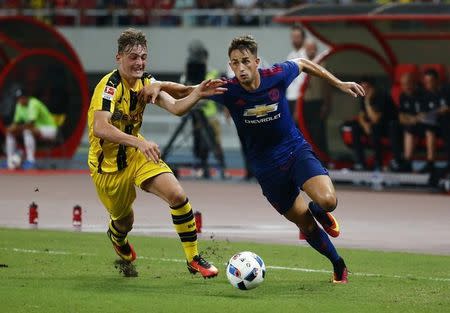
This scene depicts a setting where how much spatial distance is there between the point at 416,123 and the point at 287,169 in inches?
472

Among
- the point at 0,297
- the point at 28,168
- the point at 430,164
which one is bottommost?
the point at 28,168

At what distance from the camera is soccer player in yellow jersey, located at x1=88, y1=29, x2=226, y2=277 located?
12.4m

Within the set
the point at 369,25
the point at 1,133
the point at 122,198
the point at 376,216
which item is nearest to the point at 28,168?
the point at 1,133

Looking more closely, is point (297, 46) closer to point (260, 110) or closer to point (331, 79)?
point (331, 79)

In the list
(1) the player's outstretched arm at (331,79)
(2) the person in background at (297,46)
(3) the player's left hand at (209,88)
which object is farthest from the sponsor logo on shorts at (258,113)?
(2) the person in background at (297,46)

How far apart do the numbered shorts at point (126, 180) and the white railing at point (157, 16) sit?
24.5 m

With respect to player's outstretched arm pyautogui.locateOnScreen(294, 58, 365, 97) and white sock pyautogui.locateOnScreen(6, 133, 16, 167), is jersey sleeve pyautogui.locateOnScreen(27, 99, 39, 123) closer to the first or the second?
white sock pyautogui.locateOnScreen(6, 133, 16, 167)

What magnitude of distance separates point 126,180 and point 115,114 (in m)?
0.62

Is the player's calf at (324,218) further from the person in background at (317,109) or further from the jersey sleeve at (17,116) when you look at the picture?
the jersey sleeve at (17,116)

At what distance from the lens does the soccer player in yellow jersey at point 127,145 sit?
12398mm

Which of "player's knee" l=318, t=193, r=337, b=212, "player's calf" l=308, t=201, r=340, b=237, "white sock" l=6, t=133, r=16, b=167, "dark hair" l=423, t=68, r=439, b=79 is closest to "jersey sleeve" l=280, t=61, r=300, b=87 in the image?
"player's calf" l=308, t=201, r=340, b=237

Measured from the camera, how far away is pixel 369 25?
84.7 feet

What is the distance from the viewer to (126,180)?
12727 mm

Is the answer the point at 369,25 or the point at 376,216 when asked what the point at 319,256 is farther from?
the point at 369,25
